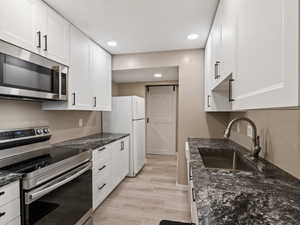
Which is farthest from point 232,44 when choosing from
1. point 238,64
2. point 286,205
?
point 286,205

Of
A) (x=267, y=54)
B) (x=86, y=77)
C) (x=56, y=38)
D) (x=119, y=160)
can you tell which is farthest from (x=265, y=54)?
(x=119, y=160)

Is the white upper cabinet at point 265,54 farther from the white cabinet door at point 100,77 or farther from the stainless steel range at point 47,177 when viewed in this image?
the white cabinet door at point 100,77

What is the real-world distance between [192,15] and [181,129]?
5.70ft

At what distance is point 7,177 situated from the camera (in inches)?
42.3

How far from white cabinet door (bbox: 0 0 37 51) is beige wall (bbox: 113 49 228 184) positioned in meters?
1.99

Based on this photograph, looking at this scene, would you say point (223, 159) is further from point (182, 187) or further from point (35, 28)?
point (35, 28)

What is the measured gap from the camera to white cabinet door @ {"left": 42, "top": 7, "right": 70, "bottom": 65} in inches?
67.4

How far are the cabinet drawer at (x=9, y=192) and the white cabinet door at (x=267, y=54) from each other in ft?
4.74

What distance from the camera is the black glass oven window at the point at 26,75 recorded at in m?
1.30

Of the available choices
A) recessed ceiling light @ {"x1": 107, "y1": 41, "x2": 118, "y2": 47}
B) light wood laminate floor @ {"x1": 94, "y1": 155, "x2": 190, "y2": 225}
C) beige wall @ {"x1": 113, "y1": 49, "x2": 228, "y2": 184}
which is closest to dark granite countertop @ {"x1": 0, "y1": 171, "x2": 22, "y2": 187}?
light wood laminate floor @ {"x1": 94, "y1": 155, "x2": 190, "y2": 225}

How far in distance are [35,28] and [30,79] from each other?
19.1 inches

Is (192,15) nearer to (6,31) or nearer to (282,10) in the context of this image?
(282,10)

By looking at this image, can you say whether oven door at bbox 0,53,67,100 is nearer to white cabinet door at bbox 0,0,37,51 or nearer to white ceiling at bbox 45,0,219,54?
white cabinet door at bbox 0,0,37,51

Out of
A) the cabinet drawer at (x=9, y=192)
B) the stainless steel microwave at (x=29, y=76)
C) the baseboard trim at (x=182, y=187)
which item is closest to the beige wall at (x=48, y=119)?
the stainless steel microwave at (x=29, y=76)
